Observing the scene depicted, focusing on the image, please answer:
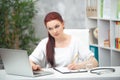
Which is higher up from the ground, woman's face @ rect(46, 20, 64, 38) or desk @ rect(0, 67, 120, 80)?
woman's face @ rect(46, 20, 64, 38)

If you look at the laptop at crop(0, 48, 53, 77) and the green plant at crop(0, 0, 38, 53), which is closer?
the laptop at crop(0, 48, 53, 77)

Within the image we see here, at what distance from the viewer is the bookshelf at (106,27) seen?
4.13 meters

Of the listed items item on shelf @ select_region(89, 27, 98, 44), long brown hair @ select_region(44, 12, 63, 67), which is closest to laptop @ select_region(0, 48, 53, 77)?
long brown hair @ select_region(44, 12, 63, 67)

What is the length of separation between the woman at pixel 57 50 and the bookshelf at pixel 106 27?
1.32m

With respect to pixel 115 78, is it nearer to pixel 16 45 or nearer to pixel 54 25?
pixel 54 25

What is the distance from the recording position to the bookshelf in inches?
163

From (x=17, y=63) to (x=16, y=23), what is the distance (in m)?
2.38

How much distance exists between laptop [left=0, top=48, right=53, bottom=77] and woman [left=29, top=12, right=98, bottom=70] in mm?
581

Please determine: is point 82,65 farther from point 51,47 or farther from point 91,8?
point 91,8

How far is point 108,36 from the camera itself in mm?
4402

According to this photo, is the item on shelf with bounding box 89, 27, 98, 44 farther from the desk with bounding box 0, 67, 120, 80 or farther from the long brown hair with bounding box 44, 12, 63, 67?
the desk with bounding box 0, 67, 120, 80

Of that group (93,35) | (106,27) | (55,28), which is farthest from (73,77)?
(93,35)

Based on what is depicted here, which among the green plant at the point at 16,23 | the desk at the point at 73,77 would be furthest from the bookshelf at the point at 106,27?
the desk at the point at 73,77

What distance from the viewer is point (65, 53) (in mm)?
2846
